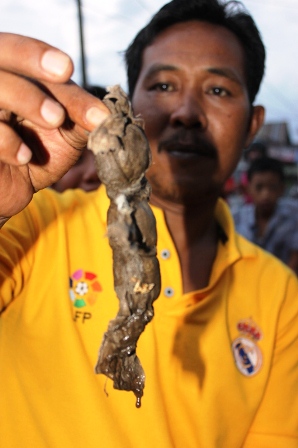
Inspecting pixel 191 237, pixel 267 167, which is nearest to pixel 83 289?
pixel 191 237

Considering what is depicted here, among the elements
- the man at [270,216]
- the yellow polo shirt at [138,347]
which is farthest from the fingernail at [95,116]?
the man at [270,216]

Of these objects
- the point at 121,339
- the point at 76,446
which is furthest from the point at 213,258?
the point at 121,339

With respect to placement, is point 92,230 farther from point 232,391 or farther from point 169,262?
point 232,391

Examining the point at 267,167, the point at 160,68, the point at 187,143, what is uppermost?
the point at 160,68

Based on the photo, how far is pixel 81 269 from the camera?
1867 millimetres

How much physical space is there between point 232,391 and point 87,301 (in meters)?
0.69

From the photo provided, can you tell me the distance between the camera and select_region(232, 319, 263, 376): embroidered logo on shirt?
1969 millimetres

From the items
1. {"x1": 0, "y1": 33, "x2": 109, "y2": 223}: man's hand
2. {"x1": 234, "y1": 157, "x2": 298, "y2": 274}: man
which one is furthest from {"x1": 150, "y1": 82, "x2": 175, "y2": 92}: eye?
{"x1": 234, "y1": 157, "x2": 298, "y2": 274}: man

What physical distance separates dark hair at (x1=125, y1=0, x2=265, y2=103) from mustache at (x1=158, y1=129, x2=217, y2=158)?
1.63 feet

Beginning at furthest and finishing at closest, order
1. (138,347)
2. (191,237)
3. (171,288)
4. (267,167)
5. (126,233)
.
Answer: (267,167)
(191,237)
(171,288)
(138,347)
(126,233)

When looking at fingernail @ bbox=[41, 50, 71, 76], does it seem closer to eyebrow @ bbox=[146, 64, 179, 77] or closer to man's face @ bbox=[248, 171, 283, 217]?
eyebrow @ bbox=[146, 64, 179, 77]

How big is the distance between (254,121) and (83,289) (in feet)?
4.76

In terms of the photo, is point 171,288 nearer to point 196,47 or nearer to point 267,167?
point 196,47

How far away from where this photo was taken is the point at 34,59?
1007mm
